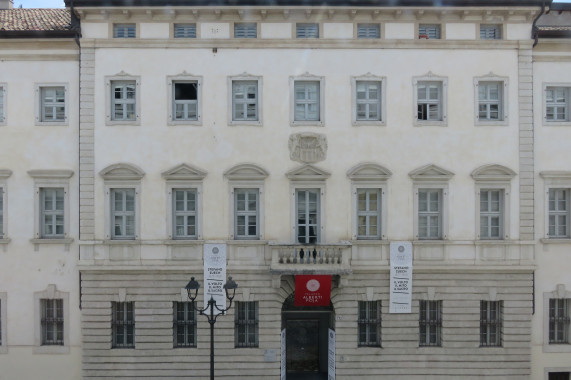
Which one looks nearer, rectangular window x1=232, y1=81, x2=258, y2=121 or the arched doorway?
rectangular window x1=232, y1=81, x2=258, y2=121

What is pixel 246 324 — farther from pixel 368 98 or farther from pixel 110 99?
pixel 110 99

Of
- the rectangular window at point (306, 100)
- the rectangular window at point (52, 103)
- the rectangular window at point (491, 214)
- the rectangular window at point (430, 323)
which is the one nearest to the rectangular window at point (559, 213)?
the rectangular window at point (491, 214)

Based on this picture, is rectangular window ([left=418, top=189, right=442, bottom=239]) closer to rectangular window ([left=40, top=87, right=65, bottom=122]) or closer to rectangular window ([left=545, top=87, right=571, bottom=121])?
rectangular window ([left=545, top=87, right=571, bottom=121])

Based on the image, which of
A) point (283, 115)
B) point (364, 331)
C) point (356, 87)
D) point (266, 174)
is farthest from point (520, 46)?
point (364, 331)

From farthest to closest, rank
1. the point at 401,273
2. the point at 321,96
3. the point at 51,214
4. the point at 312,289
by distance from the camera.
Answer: the point at 51,214 < the point at 321,96 < the point at 401,273 < the point at 312,289

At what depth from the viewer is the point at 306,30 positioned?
21.4 meters

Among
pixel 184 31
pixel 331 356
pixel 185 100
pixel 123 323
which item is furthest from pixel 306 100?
pixel 123 323

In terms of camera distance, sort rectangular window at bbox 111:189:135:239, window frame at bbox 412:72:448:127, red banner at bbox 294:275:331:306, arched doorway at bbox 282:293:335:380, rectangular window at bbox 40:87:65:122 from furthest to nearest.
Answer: arched doorway at bbox 282:293:335:380 < rectangular window at bbox 40:87:65:122 < rectangular window at bbox 111:189:135:239 < window frame at bbox 412:72:448:127 < red banner at bbox 294:275:331:306

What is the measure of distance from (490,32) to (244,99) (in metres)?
8.96

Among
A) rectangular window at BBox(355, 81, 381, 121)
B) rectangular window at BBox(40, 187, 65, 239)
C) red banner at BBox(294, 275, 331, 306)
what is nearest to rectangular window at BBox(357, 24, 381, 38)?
rectangular window at BBox(355, 81, 381, 121)

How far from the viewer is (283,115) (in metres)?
21.2

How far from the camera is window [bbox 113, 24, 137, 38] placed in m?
21.4

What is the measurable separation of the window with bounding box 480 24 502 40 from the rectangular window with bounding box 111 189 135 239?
13.5m

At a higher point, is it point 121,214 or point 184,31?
point 184,31
